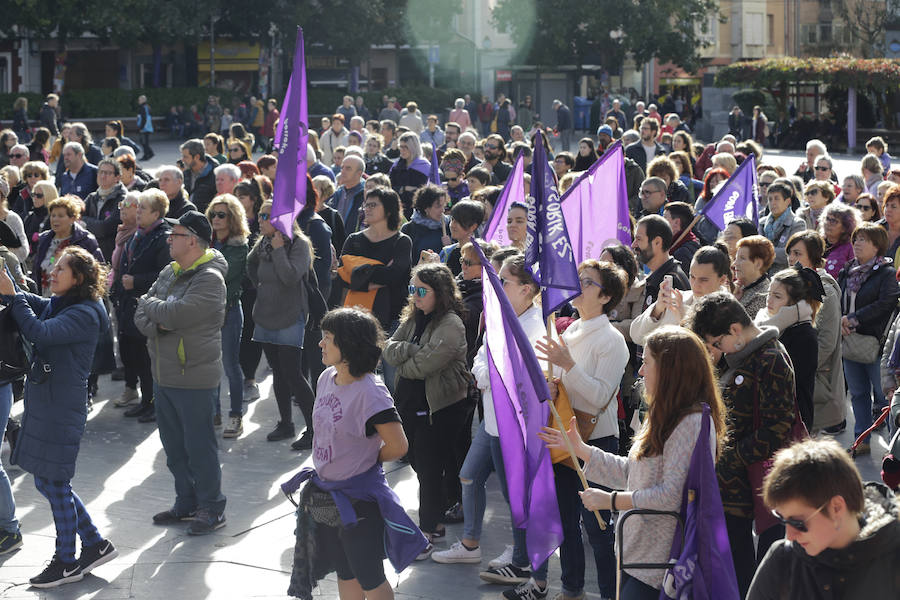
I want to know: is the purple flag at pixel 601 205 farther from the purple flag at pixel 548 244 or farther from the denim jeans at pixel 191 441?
the denim jeans at pixel 191 441

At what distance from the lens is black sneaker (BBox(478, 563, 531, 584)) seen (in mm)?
6172

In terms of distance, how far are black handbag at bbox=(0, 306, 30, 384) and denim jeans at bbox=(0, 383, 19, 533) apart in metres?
0.15

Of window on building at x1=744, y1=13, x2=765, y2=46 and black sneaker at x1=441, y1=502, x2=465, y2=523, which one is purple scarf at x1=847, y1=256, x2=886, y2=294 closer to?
black sneaker at x1=441, y1=502, x2=465, y2=523

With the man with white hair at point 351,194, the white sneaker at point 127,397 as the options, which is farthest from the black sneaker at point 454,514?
the man with white hair at point 351,194

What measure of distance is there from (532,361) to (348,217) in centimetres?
663

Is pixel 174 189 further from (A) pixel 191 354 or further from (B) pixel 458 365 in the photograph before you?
(B) pixel 458 365

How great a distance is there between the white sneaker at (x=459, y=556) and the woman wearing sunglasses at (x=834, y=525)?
3384 mm

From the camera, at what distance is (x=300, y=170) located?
8734 millimetres

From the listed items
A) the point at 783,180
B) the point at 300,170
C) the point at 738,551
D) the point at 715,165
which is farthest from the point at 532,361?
the point at 715,165

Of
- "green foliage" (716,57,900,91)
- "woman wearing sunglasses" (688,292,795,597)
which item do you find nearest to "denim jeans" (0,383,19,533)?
"woman wearing sunglasses" (688,292,795,597)

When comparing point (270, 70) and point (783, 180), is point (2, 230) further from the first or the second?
point (270, 70)

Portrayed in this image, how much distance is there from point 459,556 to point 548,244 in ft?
6.03

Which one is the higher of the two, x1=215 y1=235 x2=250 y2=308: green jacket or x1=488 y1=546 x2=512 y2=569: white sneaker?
x1=215 y1=235 x2=250 y2=308: green jacket

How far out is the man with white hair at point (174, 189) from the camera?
10250mm
